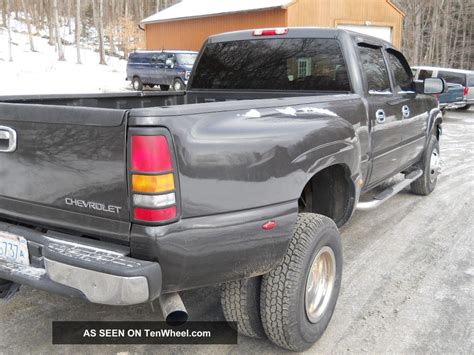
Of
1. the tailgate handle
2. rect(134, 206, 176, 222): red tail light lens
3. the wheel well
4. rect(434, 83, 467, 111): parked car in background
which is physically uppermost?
the tailgate handle

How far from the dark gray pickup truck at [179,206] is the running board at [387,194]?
0.83 meters

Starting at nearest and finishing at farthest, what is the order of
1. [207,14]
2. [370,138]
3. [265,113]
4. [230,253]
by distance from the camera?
[230,253] < [265,113] < [370,138] < [207,14]

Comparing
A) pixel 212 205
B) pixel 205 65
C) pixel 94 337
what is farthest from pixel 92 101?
pixel 212 205

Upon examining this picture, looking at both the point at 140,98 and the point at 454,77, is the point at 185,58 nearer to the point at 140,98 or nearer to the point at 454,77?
the point at 454,77

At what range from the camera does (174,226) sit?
2.21m

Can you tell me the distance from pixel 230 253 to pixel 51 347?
1.40 meters

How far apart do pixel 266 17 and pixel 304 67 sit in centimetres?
2010

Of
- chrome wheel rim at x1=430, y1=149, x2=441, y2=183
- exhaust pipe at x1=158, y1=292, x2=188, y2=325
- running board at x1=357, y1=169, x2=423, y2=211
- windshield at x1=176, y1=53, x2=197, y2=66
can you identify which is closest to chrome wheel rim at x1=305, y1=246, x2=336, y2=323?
exhaust pipe at x1=158, y1=292, x2=188, y2=325

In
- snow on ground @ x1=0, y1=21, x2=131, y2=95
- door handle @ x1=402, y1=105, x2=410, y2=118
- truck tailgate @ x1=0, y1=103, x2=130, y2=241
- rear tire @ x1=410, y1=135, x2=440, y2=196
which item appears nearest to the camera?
truck tailgate @ x1=0, y1=103, x2=130, y2=241

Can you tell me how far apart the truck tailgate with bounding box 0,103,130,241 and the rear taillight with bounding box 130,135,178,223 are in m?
0.07

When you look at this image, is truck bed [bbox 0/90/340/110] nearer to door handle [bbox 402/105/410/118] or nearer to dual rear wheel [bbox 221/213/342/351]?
door handle [bbox 402/105/410/118]

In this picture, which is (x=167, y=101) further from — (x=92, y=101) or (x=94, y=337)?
(x=94, y=337)

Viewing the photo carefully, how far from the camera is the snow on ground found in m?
23.5

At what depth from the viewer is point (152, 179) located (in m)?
2.15
